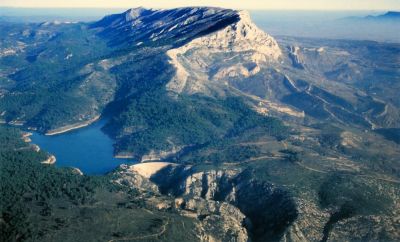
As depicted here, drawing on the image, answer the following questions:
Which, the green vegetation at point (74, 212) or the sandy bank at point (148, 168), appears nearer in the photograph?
the green vegetation at point (74, 212)

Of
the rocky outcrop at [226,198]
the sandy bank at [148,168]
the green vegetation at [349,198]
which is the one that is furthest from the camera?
the sandy bank at [148,168]

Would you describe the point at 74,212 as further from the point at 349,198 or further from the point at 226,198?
the point at 349,198

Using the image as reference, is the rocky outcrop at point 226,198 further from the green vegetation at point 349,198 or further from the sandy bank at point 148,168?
the green vegetation at point 349,198

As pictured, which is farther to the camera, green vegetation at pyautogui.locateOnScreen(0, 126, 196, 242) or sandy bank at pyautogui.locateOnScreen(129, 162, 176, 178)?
sandy bank at pyautogui.locateOnScreen(129, 162, 176, 178)

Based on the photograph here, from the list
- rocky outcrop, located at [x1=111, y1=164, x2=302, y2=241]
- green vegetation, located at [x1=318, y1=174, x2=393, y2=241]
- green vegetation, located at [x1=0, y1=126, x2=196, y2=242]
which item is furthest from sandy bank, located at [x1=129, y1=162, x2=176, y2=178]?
green vegetation, located at [x1=318, y1=174, x2=393, y2=241]

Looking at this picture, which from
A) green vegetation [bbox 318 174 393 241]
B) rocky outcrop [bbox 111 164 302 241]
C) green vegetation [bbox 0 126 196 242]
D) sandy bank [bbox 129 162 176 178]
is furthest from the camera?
sandy bank [bbox 129 162 176 178]

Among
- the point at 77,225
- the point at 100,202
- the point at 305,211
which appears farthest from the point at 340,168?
the point at 77,225

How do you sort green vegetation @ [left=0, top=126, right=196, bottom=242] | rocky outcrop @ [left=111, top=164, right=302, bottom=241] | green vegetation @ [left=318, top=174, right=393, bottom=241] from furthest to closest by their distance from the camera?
1. rocky outcrop @ [left=111, top=164, right=302, bottom=241]
2. green vegetation @ [left=318, top=174, right=393, bottom=241]
3. green vegetation @ [left=0, top=126, right=196, bottom=242]

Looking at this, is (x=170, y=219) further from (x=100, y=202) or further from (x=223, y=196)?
(x=223, y=196)

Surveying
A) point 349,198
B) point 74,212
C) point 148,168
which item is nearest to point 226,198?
point 349,198

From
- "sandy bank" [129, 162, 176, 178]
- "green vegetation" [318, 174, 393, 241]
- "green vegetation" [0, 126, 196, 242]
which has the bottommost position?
"sandy bank" [129, 162, 176, 178]

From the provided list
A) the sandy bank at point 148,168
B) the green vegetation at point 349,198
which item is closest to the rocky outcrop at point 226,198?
the sandy bank at point 148,168

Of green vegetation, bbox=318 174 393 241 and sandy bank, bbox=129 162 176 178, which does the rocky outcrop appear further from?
green vegetation, bbox=318 174 393 241
